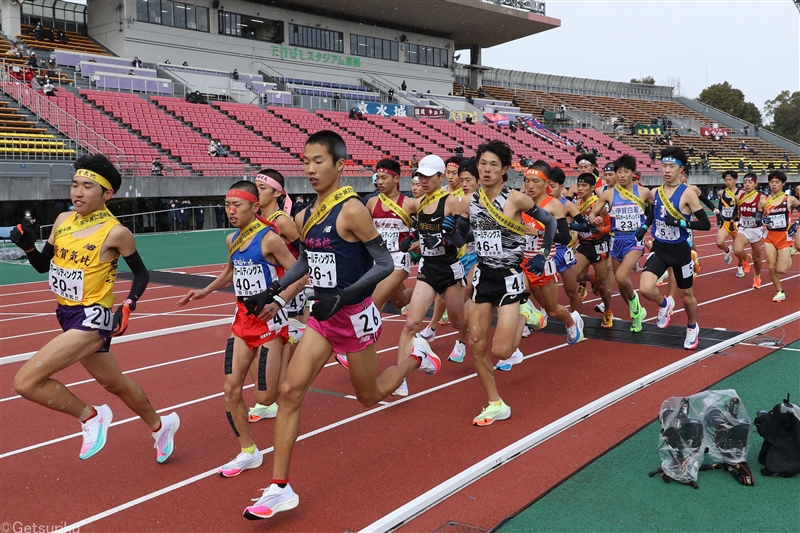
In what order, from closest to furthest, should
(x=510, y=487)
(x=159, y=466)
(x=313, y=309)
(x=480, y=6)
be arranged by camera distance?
(x=313, y=309) → (x=510, y=487) → (x=159, y=466) → (x=480, y=6)

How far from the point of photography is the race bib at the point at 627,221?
33.1ft

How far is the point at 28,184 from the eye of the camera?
23.8 m

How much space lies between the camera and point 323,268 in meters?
4.59

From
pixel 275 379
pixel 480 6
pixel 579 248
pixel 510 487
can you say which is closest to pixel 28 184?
pixel 579 248

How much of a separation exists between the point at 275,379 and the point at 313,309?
58.1 inches

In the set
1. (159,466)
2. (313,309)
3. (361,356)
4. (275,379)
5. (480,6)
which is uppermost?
(480,6)

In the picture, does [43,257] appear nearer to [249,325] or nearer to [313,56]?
[249,325]

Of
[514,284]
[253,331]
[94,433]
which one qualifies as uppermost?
[514,284]

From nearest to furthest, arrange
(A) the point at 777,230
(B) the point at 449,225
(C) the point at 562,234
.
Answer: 1. (B) the point at 449,225
2. (C) the point at 562,234
3. (A) the point at 777,230

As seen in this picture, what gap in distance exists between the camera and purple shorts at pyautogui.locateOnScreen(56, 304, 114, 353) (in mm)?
4957

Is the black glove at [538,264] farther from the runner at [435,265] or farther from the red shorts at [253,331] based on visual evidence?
the red shorts at [253,331]

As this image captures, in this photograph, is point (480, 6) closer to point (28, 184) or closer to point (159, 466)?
point (28, 184)

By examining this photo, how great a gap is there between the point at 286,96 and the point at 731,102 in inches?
2950

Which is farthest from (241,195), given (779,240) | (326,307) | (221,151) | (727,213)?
(221,151)
